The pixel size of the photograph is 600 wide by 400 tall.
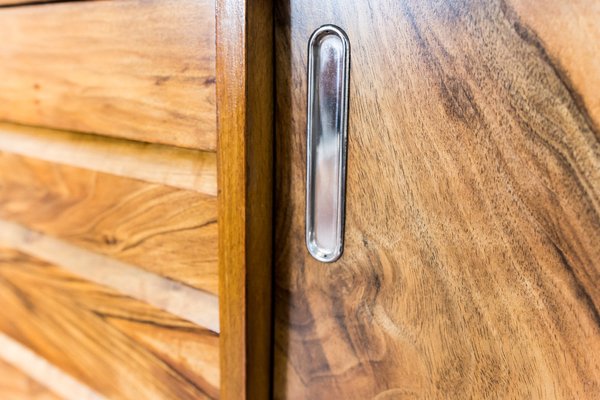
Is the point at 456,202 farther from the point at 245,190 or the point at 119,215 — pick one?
the point at 119,215

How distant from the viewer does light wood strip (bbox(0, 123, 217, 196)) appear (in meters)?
0.52

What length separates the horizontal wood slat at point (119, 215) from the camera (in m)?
0.54

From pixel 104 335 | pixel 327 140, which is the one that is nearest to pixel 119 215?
pixel 104 335

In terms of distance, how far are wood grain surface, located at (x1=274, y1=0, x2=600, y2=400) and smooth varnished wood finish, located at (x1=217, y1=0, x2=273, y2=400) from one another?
0.06 feet

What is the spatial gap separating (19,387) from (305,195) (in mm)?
584

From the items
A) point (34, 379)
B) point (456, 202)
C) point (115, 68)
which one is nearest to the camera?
point (456, 202)

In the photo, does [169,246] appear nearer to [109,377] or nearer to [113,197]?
[113,197]

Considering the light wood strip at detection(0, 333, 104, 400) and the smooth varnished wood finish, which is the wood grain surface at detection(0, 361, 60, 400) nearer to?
the light wood strip at detection(0, 333, 104, 400)

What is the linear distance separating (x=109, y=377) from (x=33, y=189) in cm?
26

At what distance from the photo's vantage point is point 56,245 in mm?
701

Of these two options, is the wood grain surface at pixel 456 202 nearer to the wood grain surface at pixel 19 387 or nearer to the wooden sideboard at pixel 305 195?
the wooden sideboard at pixel 305 195

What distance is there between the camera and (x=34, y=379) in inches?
29.8

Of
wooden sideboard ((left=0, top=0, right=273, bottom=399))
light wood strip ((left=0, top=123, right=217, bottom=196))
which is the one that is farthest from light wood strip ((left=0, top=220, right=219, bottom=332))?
light wood strip ((left=0, top=123, right=217, bottom=196))

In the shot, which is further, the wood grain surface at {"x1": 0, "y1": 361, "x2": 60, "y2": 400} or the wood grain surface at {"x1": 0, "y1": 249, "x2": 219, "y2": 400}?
the wood grain surface at {"x1": 0, "y1": 361, "x2": 60, "y2": 400}
